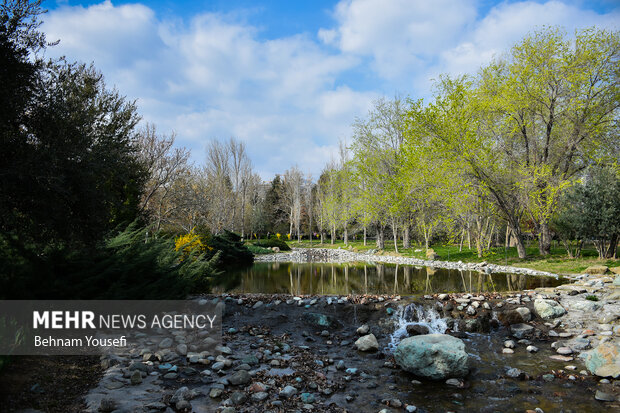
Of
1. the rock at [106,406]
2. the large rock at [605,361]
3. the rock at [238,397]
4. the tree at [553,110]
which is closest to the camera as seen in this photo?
the rock at [106,406]

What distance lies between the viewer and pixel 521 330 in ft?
21.9

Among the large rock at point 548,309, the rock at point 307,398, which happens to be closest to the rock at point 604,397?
the large rock at point 548,309

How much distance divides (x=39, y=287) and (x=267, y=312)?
433cm

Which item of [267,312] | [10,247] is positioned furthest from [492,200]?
[10,247]

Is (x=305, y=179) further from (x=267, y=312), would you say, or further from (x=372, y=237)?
(x=267, y=312)

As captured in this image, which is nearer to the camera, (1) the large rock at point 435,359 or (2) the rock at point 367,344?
(1) the large rock at point 435,359

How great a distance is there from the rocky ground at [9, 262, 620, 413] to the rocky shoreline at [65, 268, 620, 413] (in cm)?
2

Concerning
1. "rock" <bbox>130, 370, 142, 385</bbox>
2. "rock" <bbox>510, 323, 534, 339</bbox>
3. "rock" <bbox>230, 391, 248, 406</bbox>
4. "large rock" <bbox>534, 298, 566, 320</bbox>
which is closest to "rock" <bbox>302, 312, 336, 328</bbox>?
"rock" <bbox>230, 391, 248, 406</bbox>

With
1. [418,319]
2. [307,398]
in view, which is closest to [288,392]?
[307,398]

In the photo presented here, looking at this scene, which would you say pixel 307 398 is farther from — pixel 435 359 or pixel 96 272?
pixel 96 272

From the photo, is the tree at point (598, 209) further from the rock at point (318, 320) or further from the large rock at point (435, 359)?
the rock at point (318, 320)

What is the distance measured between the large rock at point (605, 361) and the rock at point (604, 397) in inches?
21.8

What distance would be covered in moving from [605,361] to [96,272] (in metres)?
8.32

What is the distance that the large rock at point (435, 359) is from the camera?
4.84 meters
